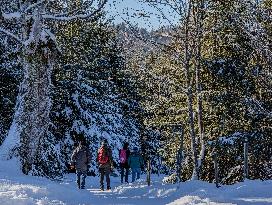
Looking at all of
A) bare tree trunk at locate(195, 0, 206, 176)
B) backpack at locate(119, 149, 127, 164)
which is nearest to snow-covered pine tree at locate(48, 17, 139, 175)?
backpack at locate(119, 149, 127, 164)

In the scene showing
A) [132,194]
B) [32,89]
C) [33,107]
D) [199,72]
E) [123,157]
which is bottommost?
[132,194]

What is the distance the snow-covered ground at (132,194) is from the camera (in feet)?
35.7

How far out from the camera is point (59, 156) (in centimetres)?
2683

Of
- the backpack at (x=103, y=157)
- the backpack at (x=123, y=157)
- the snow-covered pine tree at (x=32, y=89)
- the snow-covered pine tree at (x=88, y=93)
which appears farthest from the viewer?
the snow-covered pine tree at (x=88, y=93)

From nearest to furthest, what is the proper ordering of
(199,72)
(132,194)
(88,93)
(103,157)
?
(132,194), (103,157), (199,72), (88,93)

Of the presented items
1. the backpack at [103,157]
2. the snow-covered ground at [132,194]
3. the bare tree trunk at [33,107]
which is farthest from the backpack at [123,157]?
the bare tree trunk at [33,107]

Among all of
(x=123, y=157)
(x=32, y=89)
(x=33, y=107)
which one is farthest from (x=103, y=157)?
(x=123, y=157)

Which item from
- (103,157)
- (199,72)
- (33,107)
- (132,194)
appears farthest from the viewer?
(199,72)

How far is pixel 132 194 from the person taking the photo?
1585 centimetres

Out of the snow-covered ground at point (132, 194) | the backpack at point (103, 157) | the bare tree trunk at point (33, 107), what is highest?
the bare tree trunk at point (33, 107)

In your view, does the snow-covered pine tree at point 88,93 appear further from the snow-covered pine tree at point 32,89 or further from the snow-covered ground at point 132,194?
the snow-covered ground at point 132,194

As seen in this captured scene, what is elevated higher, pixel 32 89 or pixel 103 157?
pixel 32 89

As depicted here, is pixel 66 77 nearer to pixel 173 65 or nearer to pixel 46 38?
pixel 173 65

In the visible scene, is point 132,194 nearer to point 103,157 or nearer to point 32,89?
point 103,157
